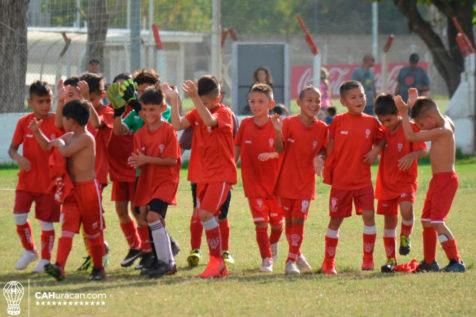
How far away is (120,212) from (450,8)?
18.7 metres

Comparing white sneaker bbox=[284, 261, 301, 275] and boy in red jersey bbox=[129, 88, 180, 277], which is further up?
boy in red jersey bbox=[129, 88, 180, 277]

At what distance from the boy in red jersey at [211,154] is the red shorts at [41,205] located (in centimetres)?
131

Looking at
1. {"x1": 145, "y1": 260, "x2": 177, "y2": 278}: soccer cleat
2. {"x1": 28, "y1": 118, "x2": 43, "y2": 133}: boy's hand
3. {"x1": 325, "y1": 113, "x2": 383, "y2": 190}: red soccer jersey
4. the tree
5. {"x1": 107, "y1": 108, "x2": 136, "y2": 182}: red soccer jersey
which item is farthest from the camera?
the tree

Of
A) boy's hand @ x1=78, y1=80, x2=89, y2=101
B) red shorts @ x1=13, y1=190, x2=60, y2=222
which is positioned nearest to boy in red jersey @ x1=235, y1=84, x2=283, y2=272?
boy's hand @ x1=78, y1=80, x2=89, y2=101

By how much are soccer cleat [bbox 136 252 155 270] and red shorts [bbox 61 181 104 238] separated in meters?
0.82

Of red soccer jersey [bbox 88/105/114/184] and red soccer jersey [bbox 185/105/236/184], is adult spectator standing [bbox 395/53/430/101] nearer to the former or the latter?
red soccer jersey [bbox 88/105/114/184]

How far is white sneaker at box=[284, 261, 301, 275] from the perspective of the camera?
1057 centimetres

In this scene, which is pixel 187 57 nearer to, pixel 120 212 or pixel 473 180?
pixel 473 180

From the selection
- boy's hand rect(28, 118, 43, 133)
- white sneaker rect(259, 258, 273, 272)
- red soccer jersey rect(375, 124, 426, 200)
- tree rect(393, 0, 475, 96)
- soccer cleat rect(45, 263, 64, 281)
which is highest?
tree rect(393, 0, 475, 96)

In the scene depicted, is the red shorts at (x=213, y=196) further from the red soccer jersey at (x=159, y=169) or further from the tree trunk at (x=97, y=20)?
the tree trunk at (x=97, y=20)

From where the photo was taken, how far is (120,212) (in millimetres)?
11336

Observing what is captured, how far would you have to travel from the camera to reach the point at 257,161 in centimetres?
1124

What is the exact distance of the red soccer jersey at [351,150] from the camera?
10727mm

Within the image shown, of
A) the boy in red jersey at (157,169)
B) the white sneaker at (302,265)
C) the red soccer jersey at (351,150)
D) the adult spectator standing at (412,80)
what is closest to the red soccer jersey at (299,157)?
the red soccer jersey at (351,150)
